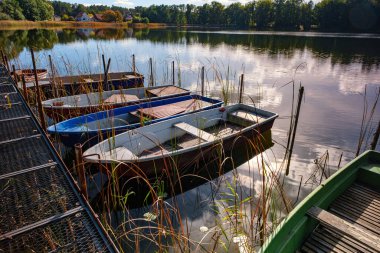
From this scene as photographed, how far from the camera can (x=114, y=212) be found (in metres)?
5.34

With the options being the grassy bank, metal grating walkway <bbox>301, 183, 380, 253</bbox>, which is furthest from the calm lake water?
the grassy bank

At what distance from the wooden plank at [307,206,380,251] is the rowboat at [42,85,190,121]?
5832 millimetres

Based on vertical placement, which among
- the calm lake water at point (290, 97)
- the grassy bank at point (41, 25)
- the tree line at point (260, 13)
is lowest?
the calm lake water at point (290, 97)

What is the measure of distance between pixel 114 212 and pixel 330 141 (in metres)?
7.66

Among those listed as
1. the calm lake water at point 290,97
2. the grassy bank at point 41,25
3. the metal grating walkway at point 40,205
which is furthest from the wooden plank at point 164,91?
the grassy bank at point 41,25

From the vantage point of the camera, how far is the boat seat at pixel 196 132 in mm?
6659

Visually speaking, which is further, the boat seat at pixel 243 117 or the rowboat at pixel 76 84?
the rowboat at pixel 76 84

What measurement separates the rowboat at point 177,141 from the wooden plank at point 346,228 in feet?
5.40

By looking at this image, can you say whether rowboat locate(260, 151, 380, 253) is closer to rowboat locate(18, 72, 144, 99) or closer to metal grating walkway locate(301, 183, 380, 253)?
metal grating walkway locate(301, 183, 380, 253)

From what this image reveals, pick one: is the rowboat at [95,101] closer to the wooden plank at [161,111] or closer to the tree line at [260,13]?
the wooden plank at [161,111]

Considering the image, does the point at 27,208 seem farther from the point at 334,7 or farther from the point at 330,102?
the point at 334,7

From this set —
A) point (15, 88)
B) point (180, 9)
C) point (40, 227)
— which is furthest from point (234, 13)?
point (40, 227)

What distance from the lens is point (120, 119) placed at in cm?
585

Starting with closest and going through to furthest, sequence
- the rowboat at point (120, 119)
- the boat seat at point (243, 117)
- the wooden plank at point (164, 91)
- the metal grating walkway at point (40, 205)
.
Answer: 1. the metal grating walkway at point (40, 205)
2. the rowboat at point (120, 119)
3. the boat seat at point (243, 117)
4. the wooden plank at point (164, 91)
